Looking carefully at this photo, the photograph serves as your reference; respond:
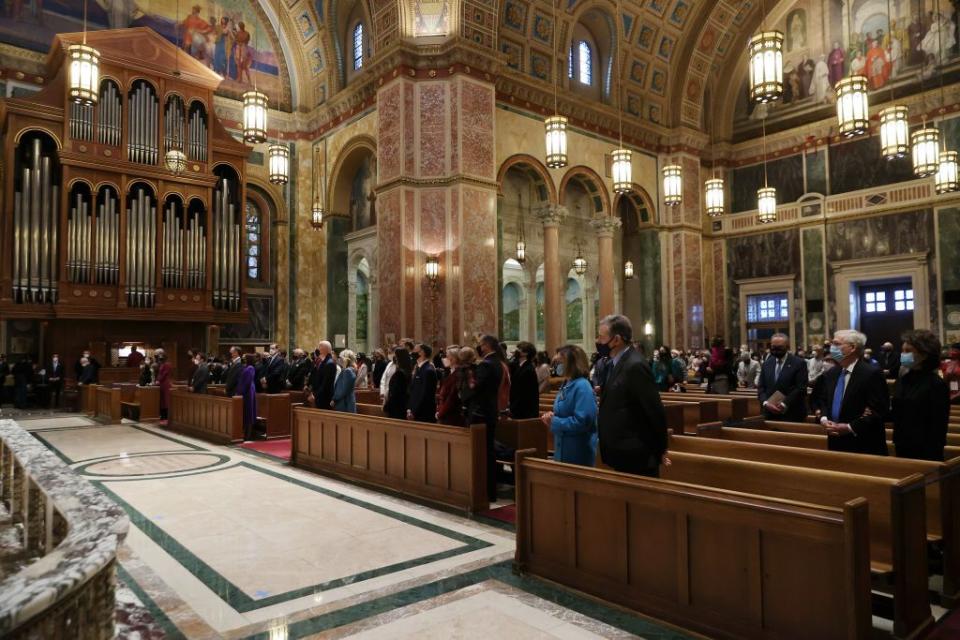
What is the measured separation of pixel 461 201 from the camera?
1559cm

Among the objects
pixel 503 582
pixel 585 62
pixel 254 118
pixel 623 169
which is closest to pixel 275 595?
pixel 503 582

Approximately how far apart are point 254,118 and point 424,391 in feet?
22.1

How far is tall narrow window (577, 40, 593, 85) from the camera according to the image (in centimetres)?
2017

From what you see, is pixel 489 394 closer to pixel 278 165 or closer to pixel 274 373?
pixel 274 373

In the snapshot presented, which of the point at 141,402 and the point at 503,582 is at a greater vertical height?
the point at 141,402

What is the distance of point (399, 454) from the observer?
7.01 m

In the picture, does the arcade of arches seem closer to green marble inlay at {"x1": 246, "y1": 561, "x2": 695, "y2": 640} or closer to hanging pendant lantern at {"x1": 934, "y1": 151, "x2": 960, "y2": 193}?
hanging pendant lantern at {"x1": 934, "y1": 151, "x2": 960, "y2": 193}

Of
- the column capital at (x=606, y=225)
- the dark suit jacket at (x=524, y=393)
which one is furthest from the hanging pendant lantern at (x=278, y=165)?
the column capital at (x=606, y=225)

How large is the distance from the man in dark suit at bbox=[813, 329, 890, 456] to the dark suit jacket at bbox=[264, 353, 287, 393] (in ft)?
32.4

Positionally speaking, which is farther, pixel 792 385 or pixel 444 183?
pixel 444 183

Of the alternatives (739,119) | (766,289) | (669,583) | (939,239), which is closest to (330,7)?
(739,119)

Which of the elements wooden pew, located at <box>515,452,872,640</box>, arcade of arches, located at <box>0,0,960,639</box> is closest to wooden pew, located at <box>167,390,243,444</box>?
arcade of arches, located at <box>0,0,960,639</box>

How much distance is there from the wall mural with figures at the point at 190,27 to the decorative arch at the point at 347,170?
3390 millimetres

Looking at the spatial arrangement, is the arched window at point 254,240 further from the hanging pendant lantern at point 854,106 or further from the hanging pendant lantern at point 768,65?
the hanging pendant lantern at point 854,106
